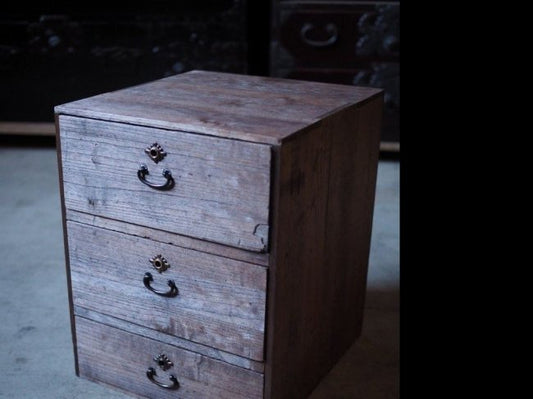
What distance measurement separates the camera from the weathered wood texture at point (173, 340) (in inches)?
47.2

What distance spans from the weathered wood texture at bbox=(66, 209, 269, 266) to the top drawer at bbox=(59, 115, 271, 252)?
0.04ft

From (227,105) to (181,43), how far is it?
152 cm

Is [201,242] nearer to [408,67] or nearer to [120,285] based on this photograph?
[120,285]

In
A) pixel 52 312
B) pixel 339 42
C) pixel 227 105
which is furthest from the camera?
pixel 339 42

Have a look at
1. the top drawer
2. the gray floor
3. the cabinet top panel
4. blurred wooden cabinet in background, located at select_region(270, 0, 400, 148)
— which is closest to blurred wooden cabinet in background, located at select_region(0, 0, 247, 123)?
blurred wooden cabinet in background, located at select_region(270, 0, 400, 148)

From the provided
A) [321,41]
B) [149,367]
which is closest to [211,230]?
[149,367]

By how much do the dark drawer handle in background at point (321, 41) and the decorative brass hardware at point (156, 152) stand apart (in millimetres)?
1597

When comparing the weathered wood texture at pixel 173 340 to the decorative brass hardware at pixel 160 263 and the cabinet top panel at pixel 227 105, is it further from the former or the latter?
the cabinet top panel at pixel 227 105

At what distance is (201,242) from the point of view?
117 cm

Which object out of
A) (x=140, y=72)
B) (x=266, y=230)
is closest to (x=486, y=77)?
(x=266, y=230)

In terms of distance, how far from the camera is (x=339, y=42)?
2.63m

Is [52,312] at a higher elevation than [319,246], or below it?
below

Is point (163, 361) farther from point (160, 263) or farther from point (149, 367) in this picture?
point (160, 263)

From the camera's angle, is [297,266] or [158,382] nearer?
[297,266]
